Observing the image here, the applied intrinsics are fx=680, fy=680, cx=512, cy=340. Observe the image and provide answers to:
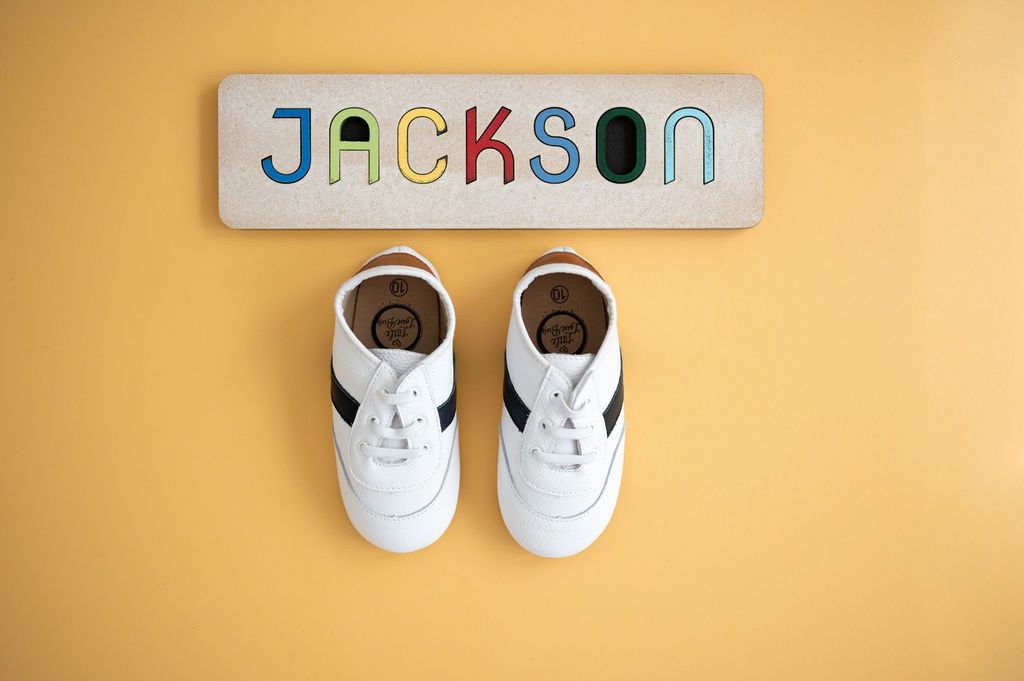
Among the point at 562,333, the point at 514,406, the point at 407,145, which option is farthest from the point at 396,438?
the point at 407,145

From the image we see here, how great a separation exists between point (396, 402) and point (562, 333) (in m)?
0.28

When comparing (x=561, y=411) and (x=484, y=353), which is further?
(x=484, y=353)

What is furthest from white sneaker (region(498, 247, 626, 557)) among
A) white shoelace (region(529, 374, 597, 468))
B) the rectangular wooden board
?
the rectangular wooden board

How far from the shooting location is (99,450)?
1070mm

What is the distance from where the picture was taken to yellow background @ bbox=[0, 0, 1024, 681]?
3.49 feet

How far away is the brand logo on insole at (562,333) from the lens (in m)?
1.04

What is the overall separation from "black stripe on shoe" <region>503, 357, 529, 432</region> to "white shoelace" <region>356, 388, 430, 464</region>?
5.0 inches

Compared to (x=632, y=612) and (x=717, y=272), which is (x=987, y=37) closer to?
(x=717, y=272)

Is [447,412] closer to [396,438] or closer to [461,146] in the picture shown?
[396,438]

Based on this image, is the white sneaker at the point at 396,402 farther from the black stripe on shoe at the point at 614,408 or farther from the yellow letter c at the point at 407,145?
the black stripe on shoe at the point at 614,408

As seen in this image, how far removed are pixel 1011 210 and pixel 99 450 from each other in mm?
1492

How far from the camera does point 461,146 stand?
103 cm

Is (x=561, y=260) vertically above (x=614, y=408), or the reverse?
(x=561, y=260)

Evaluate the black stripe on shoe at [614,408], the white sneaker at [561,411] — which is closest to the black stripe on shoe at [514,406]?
the white sneaker at [561,411]
